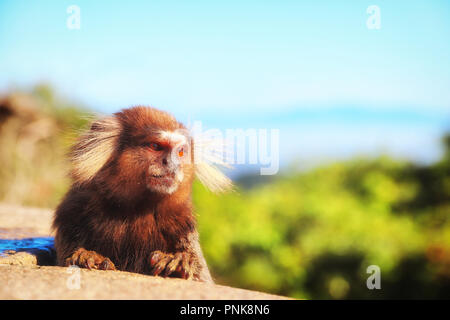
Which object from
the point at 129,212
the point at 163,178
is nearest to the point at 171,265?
the point at 129,212

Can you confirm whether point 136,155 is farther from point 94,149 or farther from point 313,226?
point 313,226

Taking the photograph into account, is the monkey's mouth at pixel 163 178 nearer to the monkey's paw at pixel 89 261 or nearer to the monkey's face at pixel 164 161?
the monkey's face at pixel 164 161

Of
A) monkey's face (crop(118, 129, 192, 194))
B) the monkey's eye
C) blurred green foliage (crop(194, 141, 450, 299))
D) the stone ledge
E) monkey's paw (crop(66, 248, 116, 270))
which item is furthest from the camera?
blurred green foliage (crop(194, 141, 450, 299))

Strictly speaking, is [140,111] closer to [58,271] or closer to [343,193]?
[58,271]

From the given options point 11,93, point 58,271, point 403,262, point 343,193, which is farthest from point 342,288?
point 11,93

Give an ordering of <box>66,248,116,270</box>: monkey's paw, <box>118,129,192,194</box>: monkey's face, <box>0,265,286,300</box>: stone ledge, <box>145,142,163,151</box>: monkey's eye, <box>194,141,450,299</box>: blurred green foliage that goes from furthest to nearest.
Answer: <box>194,141,450,299</box>: blurred green foliage → <box>145,142,163,151</box>: monkey's eye → <box>118,129,192,194</box>: monkey's face → <box>66,248,116,270</box>: monkey's paw → <box>0,265,286,300</box>: stone ledge

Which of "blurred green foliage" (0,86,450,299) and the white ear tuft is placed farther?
"blurred green foliage" (0,86,450,299)

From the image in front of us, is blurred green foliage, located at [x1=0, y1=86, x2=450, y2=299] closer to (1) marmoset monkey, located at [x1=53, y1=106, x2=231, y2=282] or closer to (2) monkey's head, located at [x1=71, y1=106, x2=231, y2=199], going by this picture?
(2) monkey's head, located at [x1=71, y1=106, x2=231, y2=199]

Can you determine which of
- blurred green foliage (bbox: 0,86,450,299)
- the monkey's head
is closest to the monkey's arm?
the monkey's head

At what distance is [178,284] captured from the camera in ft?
14.7

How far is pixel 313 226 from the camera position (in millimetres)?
14453

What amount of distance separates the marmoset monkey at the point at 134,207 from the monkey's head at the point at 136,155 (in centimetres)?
1

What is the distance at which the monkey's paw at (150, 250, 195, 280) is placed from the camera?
4922 mm
